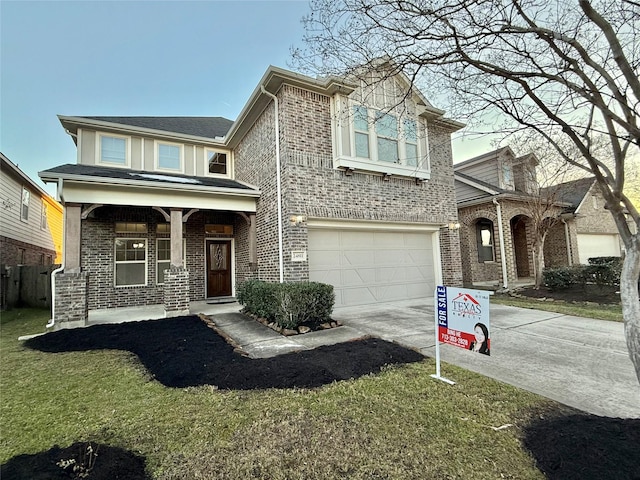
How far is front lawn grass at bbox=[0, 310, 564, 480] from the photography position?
2199 mm

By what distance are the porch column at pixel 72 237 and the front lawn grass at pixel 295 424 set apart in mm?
3533

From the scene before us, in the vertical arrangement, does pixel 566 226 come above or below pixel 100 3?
below

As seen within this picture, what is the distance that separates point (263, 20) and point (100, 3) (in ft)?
14.0

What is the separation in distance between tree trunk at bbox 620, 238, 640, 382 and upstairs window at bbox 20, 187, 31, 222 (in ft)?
62.8

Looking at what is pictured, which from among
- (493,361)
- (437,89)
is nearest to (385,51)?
(437,89)

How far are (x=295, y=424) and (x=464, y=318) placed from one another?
2202 millimetres

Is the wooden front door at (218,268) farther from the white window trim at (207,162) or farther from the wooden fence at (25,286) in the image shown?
the wooden fence at (25,286)

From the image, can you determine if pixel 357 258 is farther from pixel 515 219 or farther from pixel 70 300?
pixel 515 219

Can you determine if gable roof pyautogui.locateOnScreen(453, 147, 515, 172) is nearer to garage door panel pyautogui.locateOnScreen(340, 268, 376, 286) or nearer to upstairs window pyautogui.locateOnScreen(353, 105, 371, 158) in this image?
upstairs window pyautogui.locateOnScreen(353, 105, 371, 158)

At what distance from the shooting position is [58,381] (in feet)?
13.3

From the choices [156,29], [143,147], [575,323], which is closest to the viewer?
[575,323]

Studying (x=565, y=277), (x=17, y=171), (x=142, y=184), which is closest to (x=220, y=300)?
(x=142, y=184)

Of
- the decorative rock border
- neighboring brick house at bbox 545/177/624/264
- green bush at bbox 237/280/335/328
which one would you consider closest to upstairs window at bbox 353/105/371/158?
green bush at bbox 237/280/335/328

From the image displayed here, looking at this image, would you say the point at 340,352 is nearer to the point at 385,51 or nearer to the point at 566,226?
the point at 385,51
